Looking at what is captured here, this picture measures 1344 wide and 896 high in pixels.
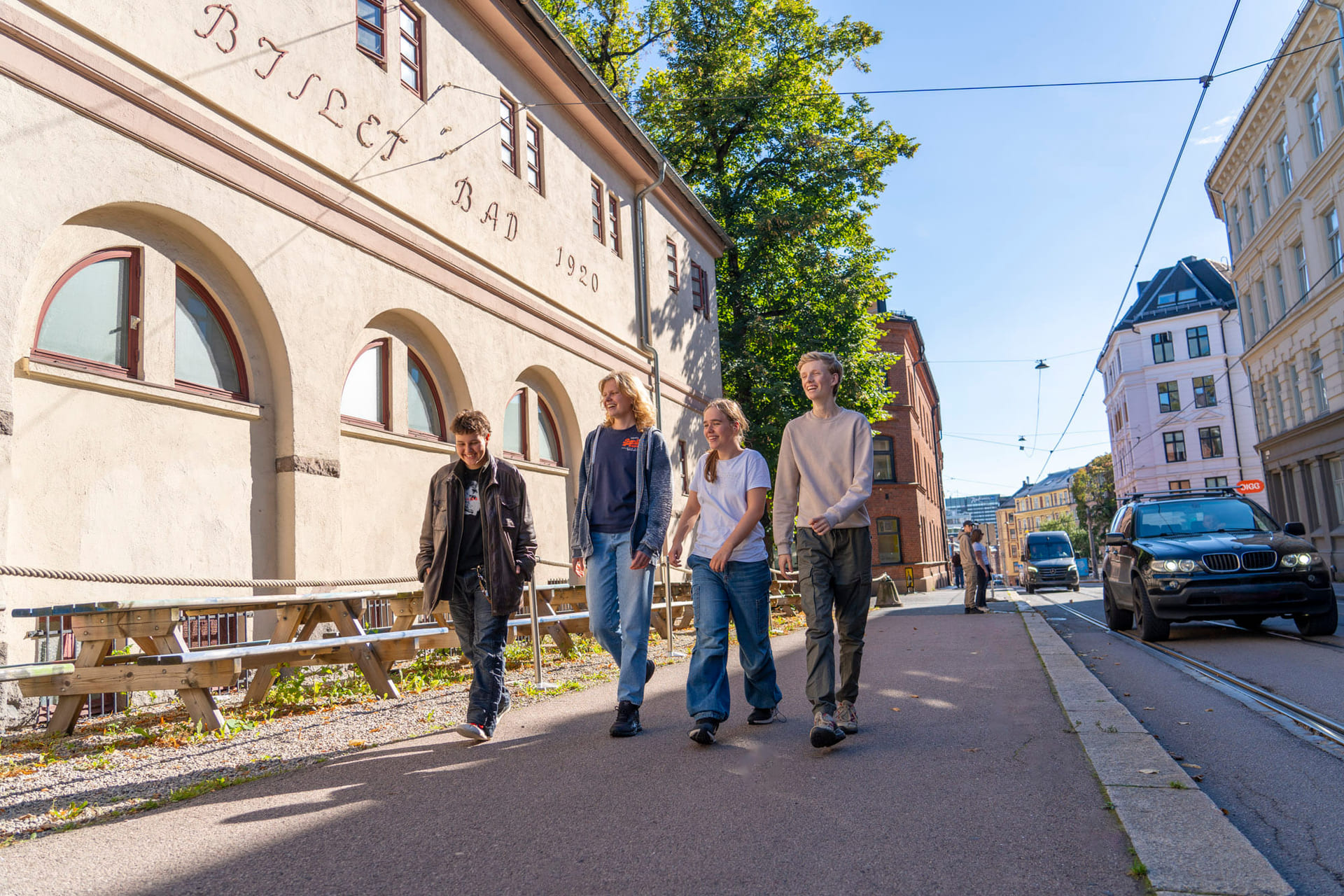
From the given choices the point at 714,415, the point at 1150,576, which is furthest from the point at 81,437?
the point at 1150,576

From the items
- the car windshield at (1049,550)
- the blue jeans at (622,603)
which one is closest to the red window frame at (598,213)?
the blue jeans at (622,603)

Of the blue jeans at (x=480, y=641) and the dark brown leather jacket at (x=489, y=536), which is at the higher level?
the dark brown leather jacket at (x=489, y=536)

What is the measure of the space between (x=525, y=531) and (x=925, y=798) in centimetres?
277

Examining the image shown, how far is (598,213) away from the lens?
1753cm

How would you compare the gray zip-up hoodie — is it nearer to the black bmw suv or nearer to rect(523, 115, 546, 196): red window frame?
the black bmw suv

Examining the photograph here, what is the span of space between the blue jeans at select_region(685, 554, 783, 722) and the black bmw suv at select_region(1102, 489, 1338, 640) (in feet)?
20.5

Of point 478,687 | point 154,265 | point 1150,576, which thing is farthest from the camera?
point 1150,576

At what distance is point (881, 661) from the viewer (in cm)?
875

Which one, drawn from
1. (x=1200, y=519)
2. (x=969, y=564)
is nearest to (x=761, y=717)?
(x=1200, y=519)

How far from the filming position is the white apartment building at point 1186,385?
57.8 m

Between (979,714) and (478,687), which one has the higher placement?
(478,687)

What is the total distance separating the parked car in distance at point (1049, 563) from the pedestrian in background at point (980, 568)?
65.1 ft

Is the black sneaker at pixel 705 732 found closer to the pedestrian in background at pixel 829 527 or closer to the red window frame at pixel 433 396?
the pedestrian in background at pixel 829 527

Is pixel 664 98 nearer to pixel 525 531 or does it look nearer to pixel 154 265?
pixel 154 265
